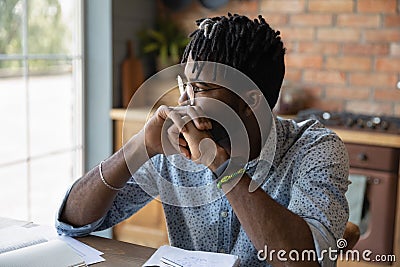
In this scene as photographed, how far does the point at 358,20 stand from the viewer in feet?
10.00

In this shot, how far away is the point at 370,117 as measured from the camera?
2.89 m

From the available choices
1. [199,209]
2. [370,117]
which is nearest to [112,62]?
[370,117]

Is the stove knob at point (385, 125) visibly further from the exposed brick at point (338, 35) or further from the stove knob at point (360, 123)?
the exposed brick at point (338, 35)

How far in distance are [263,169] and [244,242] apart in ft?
0.64

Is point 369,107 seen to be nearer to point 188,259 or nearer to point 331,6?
point 331,6

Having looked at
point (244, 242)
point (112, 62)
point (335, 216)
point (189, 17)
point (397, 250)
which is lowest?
point (397, 250)

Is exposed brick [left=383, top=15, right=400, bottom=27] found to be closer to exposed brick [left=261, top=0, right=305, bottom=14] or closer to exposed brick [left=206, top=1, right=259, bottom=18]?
exposed brick [left=261, top=0, right=305, bottom=14]

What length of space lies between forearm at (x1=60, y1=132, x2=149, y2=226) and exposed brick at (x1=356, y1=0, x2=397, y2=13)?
2063 mm

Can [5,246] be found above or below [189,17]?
below

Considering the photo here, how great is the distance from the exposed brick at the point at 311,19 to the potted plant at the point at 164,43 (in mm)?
654

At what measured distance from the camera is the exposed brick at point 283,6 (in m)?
3.16

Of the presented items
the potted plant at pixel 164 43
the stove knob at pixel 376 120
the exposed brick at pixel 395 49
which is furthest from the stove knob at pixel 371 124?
the potted plant at pixel 164 43

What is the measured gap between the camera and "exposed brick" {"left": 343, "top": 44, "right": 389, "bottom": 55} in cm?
301

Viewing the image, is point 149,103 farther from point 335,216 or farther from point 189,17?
point 335,216
